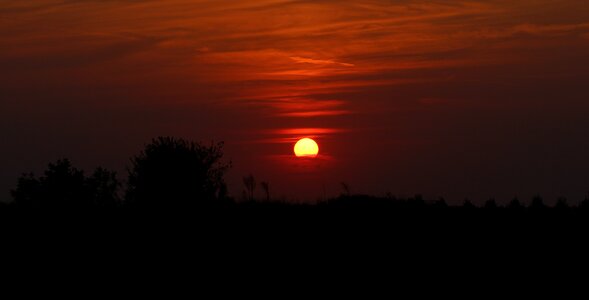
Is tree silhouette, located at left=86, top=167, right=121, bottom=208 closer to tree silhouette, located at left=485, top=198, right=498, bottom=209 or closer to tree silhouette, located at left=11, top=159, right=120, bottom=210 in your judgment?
tree silhouette, located at left=11, top=159, right=120, bottom=210

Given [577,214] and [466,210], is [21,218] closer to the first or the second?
[466,210]

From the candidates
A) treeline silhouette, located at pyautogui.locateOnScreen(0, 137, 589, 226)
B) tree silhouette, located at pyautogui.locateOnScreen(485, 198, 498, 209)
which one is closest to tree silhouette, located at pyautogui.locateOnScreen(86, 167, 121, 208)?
treeline silhouette, located at pyautogui.locateOnScreen(0, 137, 589, 226)

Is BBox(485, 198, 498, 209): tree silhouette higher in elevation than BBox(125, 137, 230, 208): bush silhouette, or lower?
lower

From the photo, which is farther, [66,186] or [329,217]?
[66,186]

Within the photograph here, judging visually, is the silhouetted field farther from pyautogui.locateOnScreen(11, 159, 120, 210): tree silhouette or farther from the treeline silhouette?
pyautogui.locateOnScreen(11, 159, 120, 210): tree silhouette

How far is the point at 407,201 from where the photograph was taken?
133 ft

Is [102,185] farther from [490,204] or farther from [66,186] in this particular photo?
[490,204]

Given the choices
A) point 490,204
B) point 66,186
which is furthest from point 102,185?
point 490,204

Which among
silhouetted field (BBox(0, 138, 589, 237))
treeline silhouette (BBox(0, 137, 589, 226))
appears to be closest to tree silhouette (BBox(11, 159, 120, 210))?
treeline silhouette (BBox(0, 137, 589, 226))

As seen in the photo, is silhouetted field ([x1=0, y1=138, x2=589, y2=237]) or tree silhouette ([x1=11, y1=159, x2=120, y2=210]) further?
tree silhouette ([x1=11, y1=159, x2=120, y2=210])

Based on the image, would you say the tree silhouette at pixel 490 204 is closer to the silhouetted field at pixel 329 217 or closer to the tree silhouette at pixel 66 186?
the silhouetted field at pixel 329 217

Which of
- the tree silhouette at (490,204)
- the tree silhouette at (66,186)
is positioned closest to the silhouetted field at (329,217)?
the tree silhouette at (490,204)

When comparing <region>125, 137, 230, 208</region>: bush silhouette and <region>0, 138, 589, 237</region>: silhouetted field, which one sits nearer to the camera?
<region>0, 138, 589, 237</region>: silhouetted field

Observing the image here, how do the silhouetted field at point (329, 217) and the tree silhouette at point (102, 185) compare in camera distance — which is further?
the tree silhouette at point (102, 185)
